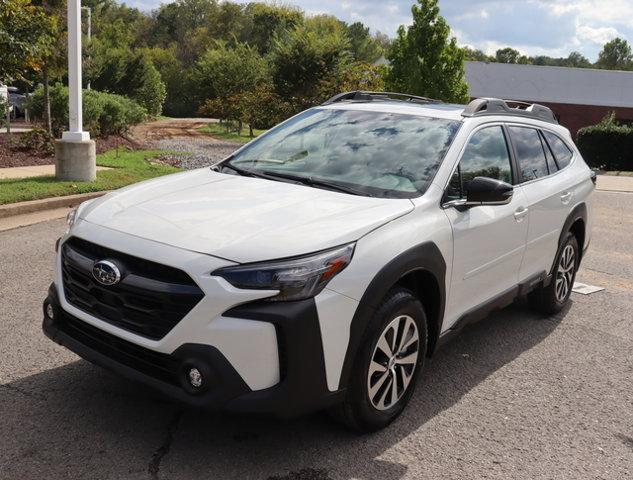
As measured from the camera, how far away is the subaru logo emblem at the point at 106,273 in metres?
3.08

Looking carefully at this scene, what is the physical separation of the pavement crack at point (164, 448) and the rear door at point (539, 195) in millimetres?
2638

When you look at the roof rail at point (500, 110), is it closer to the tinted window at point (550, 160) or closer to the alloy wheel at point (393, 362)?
the tinted window at point (550, 160)

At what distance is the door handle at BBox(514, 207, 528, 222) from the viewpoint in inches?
177

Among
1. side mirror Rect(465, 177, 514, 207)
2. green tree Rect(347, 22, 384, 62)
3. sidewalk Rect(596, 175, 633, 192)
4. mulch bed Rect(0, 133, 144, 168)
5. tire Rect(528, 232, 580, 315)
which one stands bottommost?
sidewalk Rect(596, 175, 633, 192)

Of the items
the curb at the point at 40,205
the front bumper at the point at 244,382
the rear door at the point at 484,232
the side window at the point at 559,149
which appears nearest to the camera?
the front bumper at the point at 244,382

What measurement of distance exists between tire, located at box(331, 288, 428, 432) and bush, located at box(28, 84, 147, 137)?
13.2m

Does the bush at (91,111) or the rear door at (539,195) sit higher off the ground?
the rear door at (539,195)

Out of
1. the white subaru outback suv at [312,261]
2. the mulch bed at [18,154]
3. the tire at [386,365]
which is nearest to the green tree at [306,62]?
the mulch bed at [18,154]

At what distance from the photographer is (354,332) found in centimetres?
310

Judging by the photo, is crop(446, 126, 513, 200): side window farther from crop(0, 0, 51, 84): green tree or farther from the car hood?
crop(0, 0, 51, 84): green tree

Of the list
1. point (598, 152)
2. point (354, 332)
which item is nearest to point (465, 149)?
point (354, 332)

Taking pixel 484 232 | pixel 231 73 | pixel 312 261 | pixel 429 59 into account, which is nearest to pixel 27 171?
pixel 484 232

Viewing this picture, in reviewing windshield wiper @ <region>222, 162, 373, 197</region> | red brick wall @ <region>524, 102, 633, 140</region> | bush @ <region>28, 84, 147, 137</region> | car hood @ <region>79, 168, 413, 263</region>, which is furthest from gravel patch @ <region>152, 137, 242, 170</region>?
red brick wall @ <region>524, 102, 633, 140</region>

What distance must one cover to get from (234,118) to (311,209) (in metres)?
26.6
